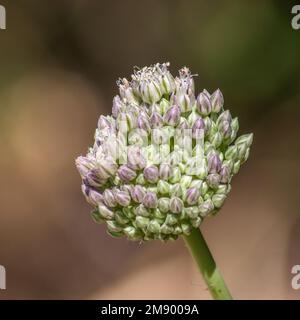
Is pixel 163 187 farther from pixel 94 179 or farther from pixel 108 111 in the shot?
pixel 108 111

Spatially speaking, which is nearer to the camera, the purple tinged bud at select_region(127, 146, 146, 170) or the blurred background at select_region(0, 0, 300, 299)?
the purple tinged bud at select_region(127, 146, 146, 170)

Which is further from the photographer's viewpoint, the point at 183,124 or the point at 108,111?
the point at 108,111

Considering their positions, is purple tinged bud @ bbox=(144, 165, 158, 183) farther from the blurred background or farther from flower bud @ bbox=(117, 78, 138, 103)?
the blurred background

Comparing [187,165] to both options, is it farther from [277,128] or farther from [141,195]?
[277,128]

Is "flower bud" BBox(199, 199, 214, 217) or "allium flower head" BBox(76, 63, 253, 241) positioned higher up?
"allium flower head" BBox(76, 63, 253, 241)

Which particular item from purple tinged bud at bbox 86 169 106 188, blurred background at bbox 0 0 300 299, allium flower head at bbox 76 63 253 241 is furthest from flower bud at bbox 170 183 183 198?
blurred background at bbox 0 0 300 299


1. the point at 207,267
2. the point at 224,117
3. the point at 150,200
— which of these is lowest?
the point at 207,267

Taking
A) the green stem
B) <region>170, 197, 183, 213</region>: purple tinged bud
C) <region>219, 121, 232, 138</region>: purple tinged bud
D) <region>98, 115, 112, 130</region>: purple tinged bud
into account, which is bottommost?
the green stem

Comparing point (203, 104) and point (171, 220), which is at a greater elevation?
point (203, 104)

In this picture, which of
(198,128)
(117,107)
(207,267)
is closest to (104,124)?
(117,107)
